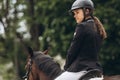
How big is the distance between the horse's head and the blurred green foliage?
1458 cm

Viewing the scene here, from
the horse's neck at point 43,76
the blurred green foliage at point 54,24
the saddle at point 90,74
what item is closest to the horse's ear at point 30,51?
the horse's neck at point 43,76

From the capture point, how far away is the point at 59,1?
26688mm

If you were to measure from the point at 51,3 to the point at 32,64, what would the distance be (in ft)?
54.6

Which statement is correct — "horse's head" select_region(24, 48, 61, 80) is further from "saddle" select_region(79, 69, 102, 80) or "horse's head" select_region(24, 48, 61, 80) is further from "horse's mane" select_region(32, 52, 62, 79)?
"saddle" select_region(79, 69, 102, 80)

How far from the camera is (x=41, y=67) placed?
1027cm

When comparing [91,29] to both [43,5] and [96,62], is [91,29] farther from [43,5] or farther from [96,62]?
[43,5]

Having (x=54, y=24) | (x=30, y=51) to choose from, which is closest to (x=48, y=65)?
(x=30, y=51)

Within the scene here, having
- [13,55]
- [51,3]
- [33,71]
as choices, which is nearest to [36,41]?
[13,55]

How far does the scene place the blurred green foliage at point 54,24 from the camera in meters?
25.2

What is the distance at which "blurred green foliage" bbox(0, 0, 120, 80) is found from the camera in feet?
82.7

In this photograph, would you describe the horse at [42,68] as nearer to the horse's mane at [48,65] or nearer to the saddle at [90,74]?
the horse's mane at [48,65]

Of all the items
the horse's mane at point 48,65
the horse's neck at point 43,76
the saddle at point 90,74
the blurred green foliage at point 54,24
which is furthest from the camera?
the blurred green foliage at point 54,24

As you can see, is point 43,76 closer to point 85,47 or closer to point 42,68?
point 42,68

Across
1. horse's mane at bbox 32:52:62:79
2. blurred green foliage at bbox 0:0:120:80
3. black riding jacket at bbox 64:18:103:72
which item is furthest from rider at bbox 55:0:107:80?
blurred green foliage at bbox 0:0:120:80
